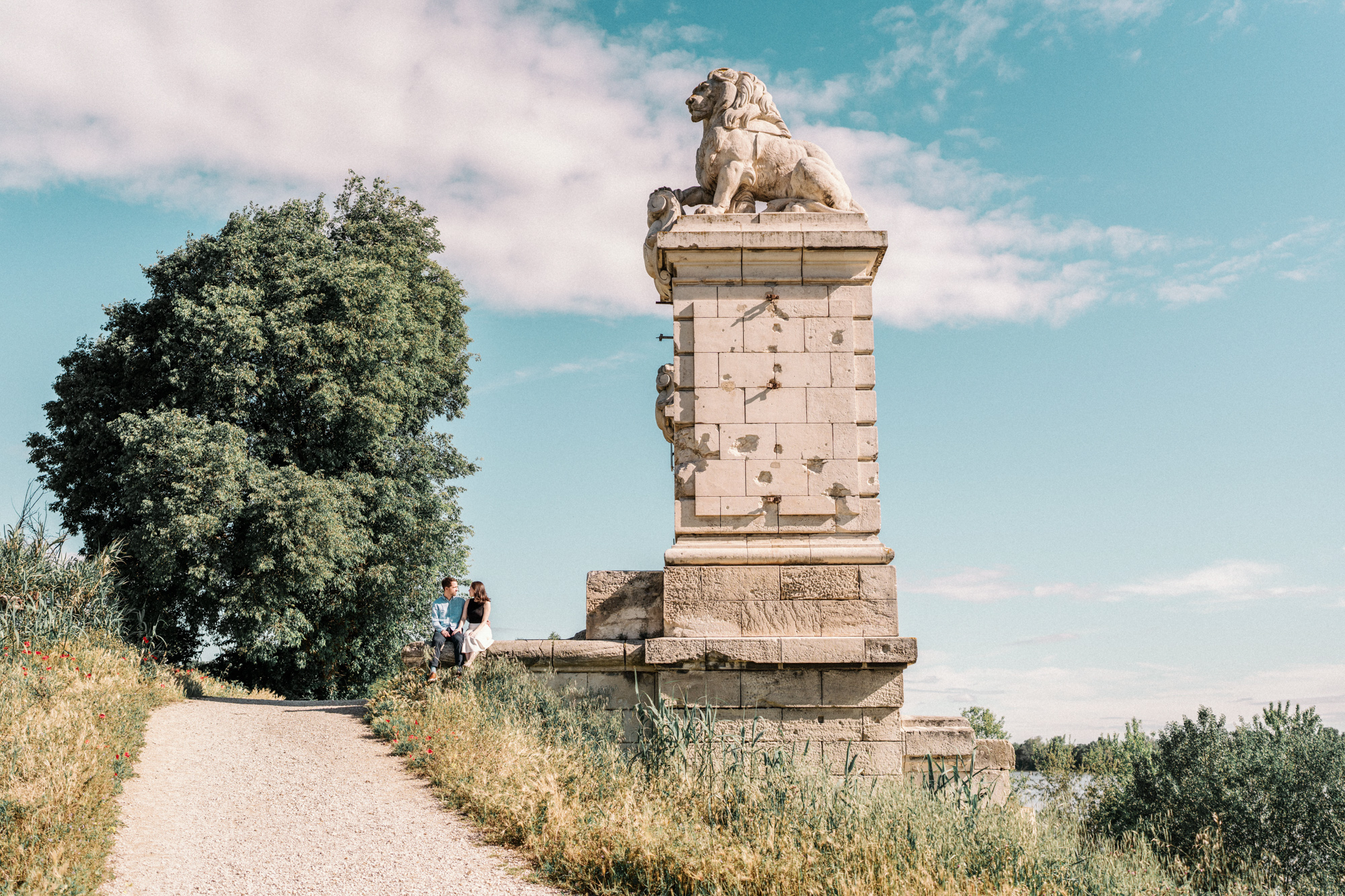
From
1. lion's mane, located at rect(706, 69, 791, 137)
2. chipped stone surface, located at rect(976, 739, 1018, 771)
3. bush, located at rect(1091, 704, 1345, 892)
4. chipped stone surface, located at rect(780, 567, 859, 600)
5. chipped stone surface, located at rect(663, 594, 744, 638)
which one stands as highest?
lion's mane, located at rect(706, 69, 791, 137)

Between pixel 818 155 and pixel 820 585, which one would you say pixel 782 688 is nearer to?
pixel 820 585

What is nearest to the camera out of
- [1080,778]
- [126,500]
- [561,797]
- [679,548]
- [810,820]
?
[810,820]

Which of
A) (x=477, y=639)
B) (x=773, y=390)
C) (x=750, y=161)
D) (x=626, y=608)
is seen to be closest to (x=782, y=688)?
(x=626, y=608)

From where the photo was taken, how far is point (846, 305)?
28.5ft

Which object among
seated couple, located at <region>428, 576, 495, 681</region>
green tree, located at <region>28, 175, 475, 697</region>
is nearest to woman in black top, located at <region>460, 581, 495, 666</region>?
seated couple, located at <region>428, 576, 495, 681</region>

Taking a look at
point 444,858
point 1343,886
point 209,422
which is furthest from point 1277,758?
point 209,422

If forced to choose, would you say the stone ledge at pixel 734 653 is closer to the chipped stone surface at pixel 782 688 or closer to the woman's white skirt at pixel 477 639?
the chipped stone surface at pixel 782 688

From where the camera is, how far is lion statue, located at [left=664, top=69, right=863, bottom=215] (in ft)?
29.7

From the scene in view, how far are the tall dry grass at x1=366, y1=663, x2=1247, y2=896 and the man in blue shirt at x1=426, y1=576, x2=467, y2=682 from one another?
1724mm

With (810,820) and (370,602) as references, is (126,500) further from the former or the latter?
(810,820)

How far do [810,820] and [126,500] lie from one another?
13769 millimetres

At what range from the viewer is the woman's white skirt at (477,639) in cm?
941

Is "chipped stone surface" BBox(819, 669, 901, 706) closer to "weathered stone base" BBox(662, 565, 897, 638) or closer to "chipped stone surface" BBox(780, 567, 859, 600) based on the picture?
"weathered stone base" BBox(662, 565, 897, 638)

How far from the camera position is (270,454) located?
16.5 meters
